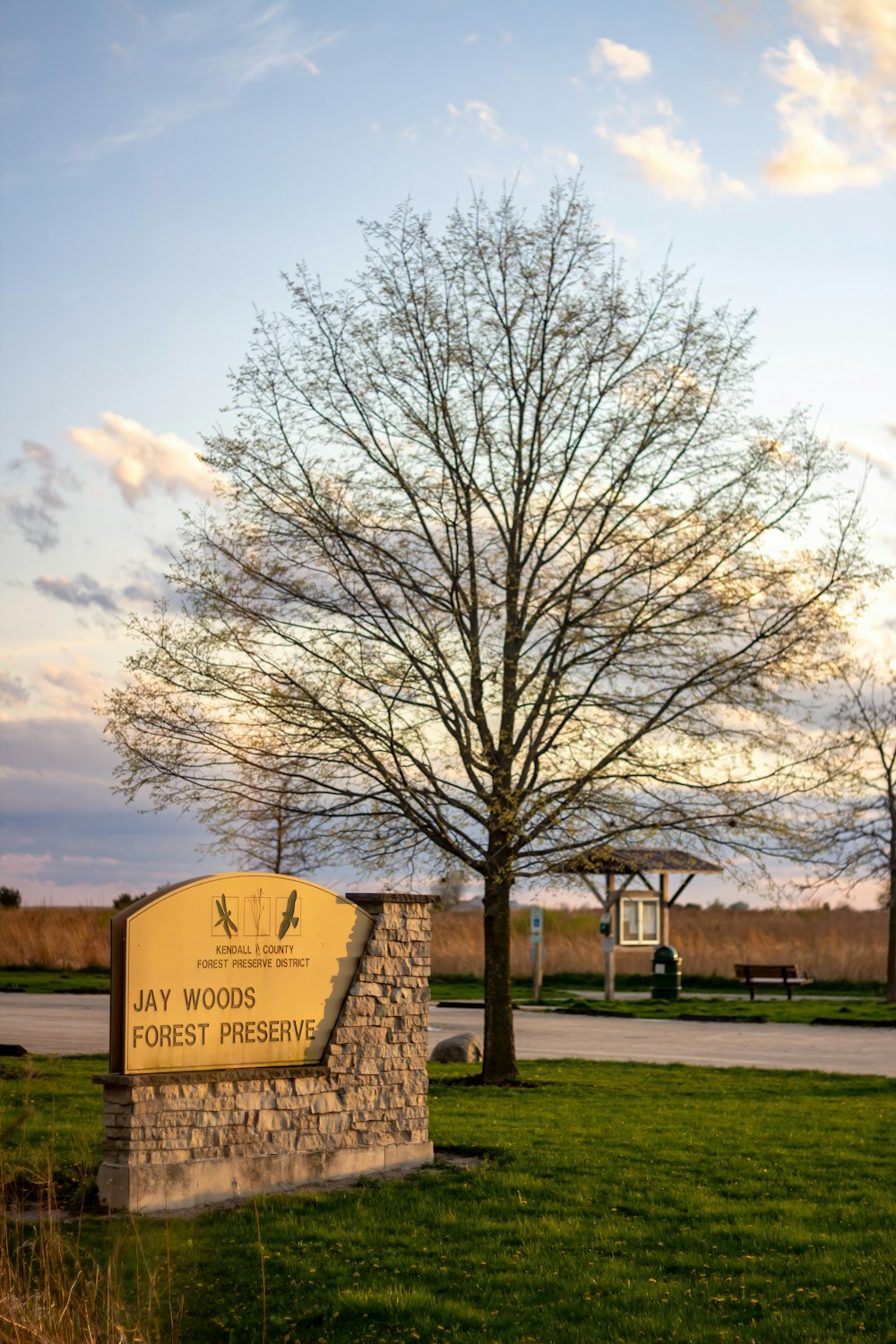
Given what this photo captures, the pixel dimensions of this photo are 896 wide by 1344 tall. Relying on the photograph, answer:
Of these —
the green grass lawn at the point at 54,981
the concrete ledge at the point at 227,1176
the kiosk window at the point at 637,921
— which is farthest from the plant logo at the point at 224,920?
the kiosk window at the point at 637,921

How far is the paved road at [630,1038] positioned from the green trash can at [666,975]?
507 cm

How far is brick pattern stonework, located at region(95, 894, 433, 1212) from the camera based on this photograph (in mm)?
9391

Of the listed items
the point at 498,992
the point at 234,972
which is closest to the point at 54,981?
the point at 498,992

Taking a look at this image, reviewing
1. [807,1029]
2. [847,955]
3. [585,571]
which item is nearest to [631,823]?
[585,571]

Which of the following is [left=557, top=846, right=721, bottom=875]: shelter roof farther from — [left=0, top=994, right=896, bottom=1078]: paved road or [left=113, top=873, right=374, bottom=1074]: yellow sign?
[left=113, top=873, right=374, bottom=1074]: yellow sign

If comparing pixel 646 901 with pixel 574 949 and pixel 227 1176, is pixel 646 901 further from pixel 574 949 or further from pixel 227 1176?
pixel 227 1176

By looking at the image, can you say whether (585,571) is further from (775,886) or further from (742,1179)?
(742,1179)

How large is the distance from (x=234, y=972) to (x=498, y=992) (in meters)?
7.00

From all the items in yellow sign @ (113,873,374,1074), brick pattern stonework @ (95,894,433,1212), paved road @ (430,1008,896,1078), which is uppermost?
yellow sign @ (113,873,374,1074)

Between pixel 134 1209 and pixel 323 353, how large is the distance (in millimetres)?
10938

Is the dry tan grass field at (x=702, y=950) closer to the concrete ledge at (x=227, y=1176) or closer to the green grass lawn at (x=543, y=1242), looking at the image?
the green grass lawn at (x=543, y=1242)

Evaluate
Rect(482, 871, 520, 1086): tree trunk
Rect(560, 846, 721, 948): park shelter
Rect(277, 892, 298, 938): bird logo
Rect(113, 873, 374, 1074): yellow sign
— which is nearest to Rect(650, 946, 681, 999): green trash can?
Rect(560, 846, 721, 948): park shelter

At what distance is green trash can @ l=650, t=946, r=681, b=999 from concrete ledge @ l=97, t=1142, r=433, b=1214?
22.6 metres

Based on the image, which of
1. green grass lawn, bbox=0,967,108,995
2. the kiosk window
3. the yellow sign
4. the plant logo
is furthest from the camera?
the kiosk window
